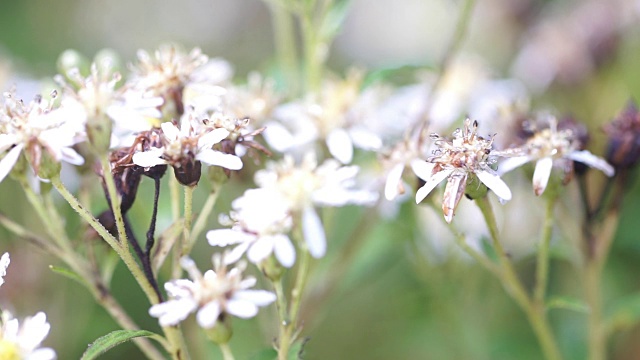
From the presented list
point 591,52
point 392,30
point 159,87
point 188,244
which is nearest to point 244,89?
point 159,87

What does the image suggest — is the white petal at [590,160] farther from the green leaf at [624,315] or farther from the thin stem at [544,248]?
the green leaf at [624,315]

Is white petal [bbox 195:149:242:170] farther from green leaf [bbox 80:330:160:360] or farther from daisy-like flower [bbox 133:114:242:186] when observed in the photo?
green leaf [bbox 80:330:160:360]

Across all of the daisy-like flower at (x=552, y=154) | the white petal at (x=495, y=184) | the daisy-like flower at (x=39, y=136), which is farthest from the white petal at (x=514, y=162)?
the daisy-like flower at (x=39, y=136)

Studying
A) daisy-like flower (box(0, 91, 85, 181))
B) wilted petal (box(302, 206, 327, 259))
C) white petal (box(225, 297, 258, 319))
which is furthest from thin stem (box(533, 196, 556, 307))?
daisy-like flower (box(0, 91, 85, 181))

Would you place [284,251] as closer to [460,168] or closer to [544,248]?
[460,168]

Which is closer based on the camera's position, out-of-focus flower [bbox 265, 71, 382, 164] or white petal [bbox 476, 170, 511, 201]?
white petal [bbox 476, 170, 511, 201]

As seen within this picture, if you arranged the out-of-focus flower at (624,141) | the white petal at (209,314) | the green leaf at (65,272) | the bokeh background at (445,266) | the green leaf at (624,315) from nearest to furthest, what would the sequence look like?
the white petal at (209,314)
the green leaf at (65,272)
the out-of-focus flower at (624,141)
the green leaf at (624,315)
the bokeh background at (445,266)
